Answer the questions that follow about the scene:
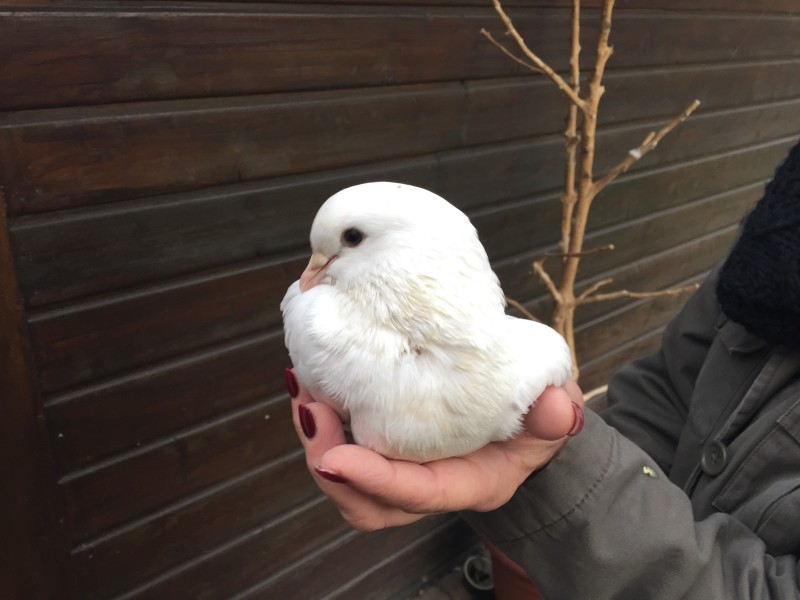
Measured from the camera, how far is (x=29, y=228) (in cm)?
114

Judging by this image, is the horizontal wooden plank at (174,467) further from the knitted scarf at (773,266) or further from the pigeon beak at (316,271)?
the knitted scarf at (773,266)

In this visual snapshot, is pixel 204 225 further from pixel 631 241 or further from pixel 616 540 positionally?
pixel 631 241

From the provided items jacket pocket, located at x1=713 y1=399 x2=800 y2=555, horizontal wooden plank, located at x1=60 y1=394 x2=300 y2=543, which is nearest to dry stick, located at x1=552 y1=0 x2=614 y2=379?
jacket pocket, located at x1=713 y1=399 x2=800 y2=555

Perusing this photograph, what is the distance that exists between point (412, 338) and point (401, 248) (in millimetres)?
108

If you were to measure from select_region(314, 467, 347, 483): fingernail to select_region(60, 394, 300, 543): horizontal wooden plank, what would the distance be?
87 centimetres

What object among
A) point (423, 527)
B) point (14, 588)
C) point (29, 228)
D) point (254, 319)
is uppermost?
point (29, 228)

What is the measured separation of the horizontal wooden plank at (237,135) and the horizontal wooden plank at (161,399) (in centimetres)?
35

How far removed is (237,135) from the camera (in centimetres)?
134

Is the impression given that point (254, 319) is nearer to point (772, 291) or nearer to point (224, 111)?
point (224, 111)

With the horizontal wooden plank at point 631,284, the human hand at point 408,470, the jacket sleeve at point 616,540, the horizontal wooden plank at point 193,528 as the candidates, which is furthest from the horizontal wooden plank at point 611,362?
the human hand at point 408,470

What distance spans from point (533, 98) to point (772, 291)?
3.62 ft

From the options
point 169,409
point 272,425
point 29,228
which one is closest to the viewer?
point 29,228

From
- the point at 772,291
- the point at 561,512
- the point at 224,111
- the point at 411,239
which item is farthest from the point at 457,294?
the point at 224,111

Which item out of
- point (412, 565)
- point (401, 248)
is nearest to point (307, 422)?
point (401, 248)
